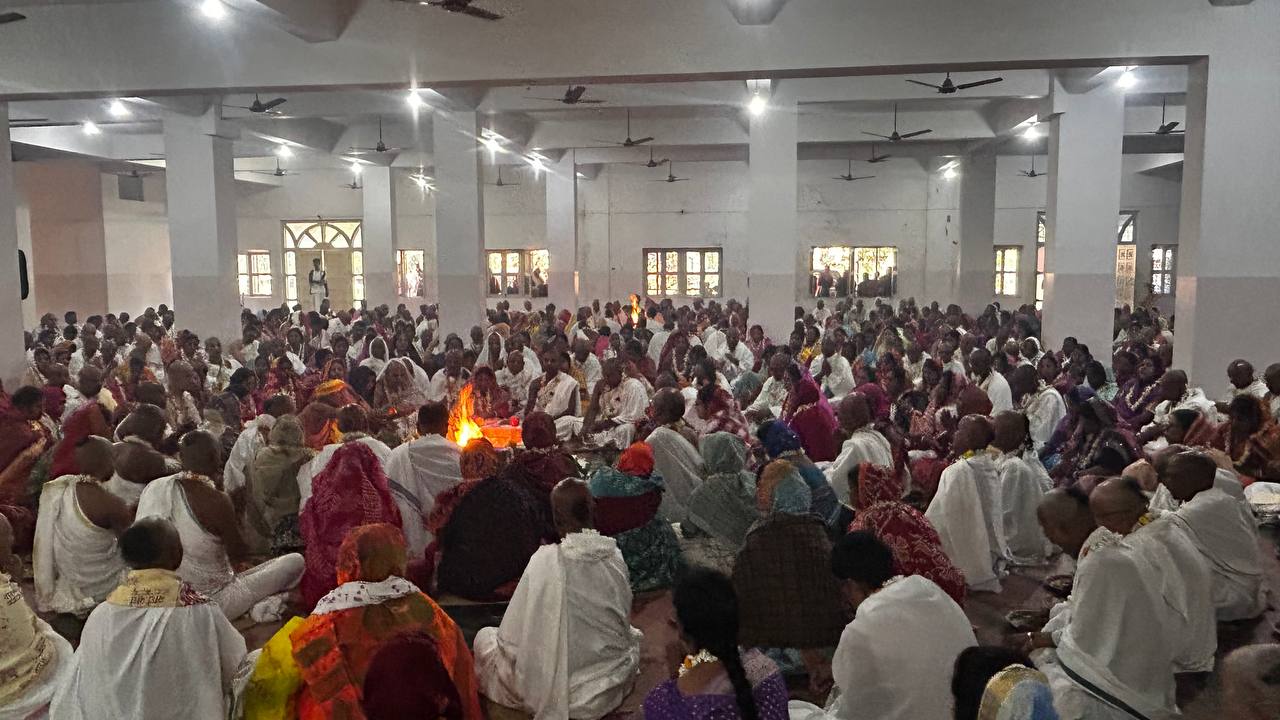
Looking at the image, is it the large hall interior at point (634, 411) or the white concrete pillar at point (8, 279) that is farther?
the white concrete pillar at point (8, 279)

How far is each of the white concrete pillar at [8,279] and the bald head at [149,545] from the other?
353 inches

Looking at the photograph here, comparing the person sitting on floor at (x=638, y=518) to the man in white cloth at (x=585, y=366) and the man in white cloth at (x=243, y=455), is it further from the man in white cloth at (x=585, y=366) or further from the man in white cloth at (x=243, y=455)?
the man in white cloth at (x=585, y=366)

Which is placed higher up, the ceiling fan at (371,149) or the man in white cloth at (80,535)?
the ceiling fan at (371,149)

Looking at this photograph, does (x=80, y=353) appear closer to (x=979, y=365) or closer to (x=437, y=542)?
(x=437, y=542)

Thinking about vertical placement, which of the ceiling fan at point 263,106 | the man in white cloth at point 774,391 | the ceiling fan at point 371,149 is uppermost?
the ceiling fan at point 371,149

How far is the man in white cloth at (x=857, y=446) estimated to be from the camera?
591 centimetres

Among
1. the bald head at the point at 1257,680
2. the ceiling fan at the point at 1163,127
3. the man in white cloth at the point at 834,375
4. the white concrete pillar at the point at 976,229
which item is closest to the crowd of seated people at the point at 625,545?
the bald head at the point at 1257,680

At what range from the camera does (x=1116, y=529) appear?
12.4ft

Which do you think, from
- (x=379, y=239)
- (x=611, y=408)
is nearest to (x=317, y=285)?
(x=379, y=239)

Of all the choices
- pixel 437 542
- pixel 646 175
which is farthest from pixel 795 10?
pixel 646 175

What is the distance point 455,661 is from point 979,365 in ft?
21.5

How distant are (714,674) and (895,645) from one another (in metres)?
0.95

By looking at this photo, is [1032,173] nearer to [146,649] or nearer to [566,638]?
Result: [566,638]

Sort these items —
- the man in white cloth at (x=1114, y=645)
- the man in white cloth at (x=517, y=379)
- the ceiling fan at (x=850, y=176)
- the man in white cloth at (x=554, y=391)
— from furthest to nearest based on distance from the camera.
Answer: the ceiling fan at (x=850, y=176) < the man in white cloth at (x=517, y=379) < the man in white cloth at (x=554, y=391) < the man in white cloth at (x=1114, y=645)
